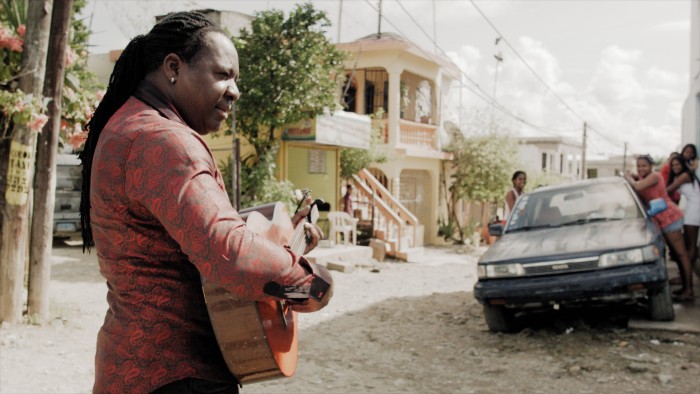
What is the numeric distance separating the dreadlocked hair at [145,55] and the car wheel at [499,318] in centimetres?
519

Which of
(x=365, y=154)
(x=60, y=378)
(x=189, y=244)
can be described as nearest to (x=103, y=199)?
(x=189, y=244)

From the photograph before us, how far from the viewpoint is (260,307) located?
171 cm

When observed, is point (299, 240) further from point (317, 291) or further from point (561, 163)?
point (561, 163)

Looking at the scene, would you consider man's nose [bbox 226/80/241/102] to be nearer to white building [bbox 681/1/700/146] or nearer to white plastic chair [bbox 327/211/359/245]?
white building [bbox 681/1/700/146]

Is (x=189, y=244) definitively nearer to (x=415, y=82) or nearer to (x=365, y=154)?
(x=365, y=154)

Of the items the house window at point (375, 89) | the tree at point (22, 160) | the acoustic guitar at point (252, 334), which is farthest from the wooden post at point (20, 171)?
the house window at point (375, 89)

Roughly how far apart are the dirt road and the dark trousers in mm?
3475

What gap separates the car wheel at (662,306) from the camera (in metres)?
6.44

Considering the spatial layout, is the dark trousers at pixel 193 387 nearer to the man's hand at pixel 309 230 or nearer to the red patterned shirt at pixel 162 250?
the red patterned shirt at pixel 162 250

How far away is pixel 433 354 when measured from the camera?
6.20m

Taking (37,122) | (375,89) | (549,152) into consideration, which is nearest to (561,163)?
(549,152)

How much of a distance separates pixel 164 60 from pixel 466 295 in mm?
8558

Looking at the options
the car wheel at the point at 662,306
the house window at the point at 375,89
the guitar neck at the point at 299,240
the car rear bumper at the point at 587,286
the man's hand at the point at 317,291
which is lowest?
the car wheel at the point at 662,306

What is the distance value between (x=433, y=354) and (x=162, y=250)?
16.2ft
